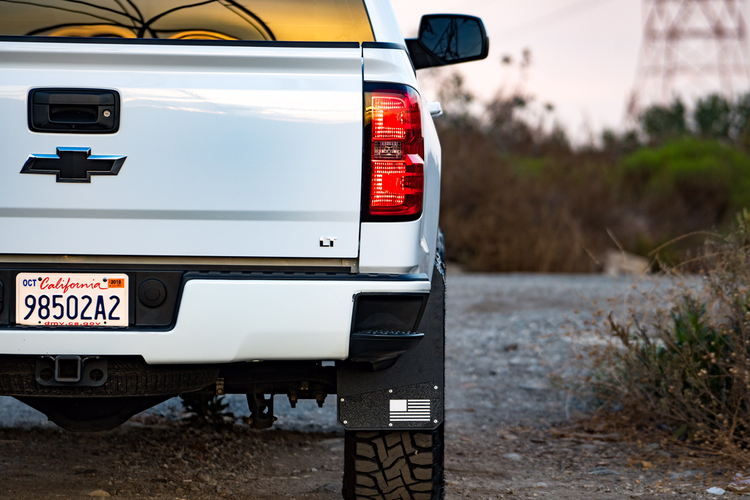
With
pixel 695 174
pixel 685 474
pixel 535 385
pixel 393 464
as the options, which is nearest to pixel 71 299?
pixel 393 464

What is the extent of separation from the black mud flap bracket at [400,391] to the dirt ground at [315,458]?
814 mm

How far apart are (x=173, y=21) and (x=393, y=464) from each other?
1560 mm

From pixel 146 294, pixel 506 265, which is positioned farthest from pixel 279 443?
pixel 506 265

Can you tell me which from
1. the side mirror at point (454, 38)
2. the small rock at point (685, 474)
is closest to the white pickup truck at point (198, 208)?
the side mirror at point (454, 38)

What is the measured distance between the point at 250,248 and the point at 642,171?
14568 mm

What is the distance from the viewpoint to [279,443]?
3766mm

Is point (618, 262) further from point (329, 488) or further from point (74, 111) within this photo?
point (74, 111)

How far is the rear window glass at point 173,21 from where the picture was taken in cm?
230

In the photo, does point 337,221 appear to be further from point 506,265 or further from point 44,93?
point 506,265

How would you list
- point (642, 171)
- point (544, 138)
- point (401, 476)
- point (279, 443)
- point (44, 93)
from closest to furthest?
point (44, 93) < point (401, 476) < point (279, 443) < point (642, 171) < point (544, 138)

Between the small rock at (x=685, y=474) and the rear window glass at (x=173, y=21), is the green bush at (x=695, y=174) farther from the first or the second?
the rear window glass at (x=173, y=21)

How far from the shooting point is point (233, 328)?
2.06 m

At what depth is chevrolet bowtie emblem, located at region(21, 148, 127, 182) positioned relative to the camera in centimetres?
203

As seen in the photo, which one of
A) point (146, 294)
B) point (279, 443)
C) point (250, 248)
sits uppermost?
point (250, 248)
